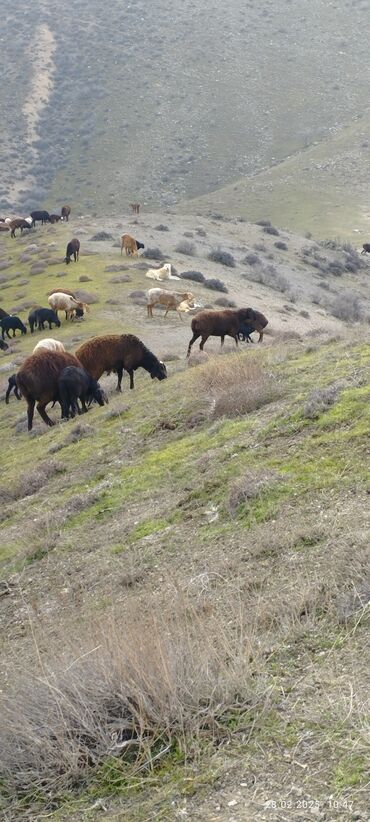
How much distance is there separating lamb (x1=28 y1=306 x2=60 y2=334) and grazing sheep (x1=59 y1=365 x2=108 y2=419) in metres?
12.5

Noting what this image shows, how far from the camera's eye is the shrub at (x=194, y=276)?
118ft

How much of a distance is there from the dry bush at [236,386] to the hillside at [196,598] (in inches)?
1.7

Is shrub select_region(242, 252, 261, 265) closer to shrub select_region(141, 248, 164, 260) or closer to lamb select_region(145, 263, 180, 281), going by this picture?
shrub select_region(141, 248, 164, 260)

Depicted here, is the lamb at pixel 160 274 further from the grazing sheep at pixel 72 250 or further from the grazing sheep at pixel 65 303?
the grazing sheep at pixel 65 303

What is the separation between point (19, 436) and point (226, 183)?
7112 centimetres

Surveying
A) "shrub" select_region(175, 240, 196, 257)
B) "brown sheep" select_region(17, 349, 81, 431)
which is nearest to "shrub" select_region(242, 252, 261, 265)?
"shrub" select_region(175, 240, 196, 257)

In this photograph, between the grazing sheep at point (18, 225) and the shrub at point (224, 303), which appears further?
the grazing sheep at point (18, 225)

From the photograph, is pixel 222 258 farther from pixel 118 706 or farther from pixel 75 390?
pixel 118 706

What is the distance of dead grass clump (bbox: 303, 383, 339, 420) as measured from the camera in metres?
9.71

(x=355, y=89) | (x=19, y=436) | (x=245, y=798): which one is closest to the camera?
(x=245, y=798)

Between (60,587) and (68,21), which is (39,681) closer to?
(60,587)

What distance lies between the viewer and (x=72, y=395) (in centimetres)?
1673

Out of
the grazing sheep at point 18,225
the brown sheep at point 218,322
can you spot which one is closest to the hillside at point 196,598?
the brown sheep at point 218,322

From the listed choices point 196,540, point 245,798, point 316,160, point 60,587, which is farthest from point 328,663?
point 316,160
